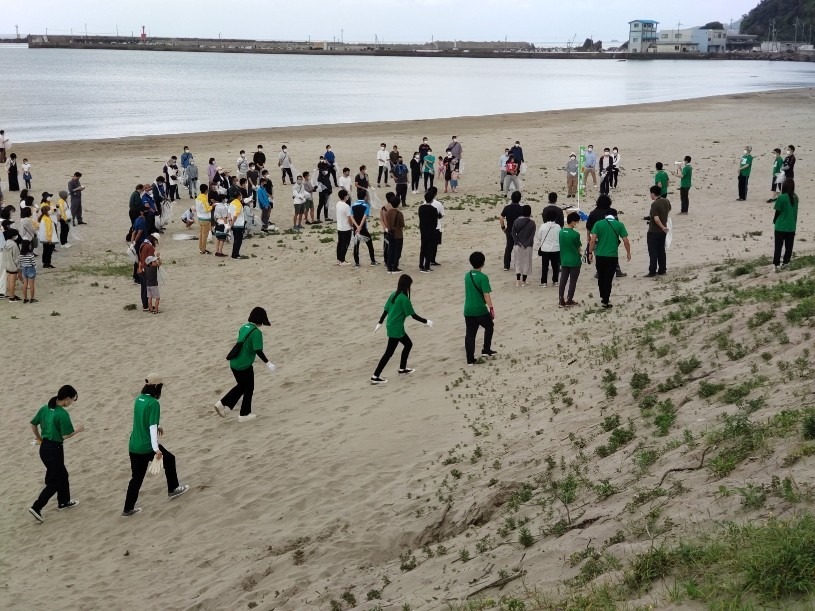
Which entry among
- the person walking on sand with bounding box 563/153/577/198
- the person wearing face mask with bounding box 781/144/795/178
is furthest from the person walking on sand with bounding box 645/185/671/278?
the person walking on sand with bounding box 563/153/577/198

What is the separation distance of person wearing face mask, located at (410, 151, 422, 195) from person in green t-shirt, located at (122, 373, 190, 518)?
19427 millimetres

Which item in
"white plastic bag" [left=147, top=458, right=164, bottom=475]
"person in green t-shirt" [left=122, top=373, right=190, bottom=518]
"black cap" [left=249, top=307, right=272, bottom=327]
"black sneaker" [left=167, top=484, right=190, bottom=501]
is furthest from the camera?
"black cap" [left=249, top=307, right=272, bottom=327]

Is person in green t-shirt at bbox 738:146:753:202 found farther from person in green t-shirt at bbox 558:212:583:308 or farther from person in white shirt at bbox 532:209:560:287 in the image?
person in green t-shirt at bbox 558:212:583:308

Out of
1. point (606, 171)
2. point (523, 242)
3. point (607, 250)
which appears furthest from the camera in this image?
point (606, 171)

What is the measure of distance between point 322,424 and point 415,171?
→ 18.0 meters

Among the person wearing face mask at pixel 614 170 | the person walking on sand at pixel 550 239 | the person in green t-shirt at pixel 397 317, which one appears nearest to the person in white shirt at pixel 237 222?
the person walking on sand at pixel 550 239

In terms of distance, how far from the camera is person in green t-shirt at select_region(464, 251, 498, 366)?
40.7ft

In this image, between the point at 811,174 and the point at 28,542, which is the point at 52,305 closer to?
the point at 28,542

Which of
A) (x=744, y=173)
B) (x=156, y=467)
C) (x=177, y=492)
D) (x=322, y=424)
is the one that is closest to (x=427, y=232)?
(x=322, y=424)

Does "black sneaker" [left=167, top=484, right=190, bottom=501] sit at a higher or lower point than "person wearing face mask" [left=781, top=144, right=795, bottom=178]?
lower

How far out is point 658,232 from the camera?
16.0m

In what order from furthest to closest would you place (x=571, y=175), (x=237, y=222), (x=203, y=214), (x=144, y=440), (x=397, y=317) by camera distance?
1. (x=571, y=175)
2. (x=203, y=214)
3. (x=237, y=222)
4. (x=397, y=317)
5. (x=144, y=440)

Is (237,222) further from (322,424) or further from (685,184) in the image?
(685,184)

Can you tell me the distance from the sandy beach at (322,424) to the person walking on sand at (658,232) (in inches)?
13.7
